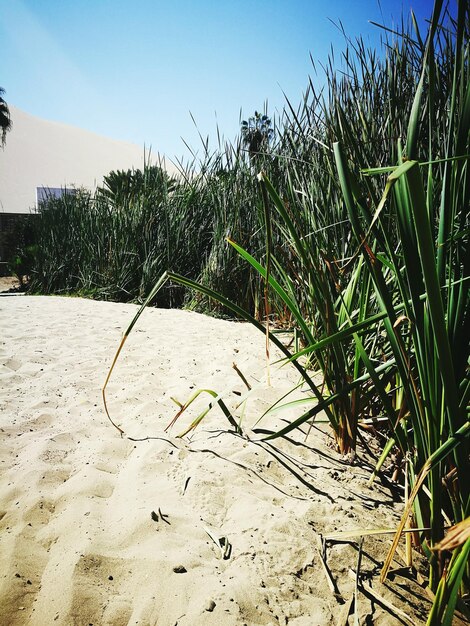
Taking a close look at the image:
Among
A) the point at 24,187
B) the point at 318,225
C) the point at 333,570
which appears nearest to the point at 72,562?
the point at 333,570

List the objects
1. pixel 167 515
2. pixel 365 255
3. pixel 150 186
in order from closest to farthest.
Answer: pixel 365 255 < pixel 167 515 < pixel 150 186

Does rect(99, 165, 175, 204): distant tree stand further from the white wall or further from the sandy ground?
the white wall

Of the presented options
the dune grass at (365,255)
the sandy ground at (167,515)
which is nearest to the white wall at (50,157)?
the dune grass at (365,255)

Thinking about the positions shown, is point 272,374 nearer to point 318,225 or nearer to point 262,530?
point 318,225

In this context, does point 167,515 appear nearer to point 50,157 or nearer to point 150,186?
point 150,186

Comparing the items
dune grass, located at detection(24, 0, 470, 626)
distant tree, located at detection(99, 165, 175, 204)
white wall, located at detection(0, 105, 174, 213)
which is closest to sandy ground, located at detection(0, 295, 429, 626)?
dune grass, located at detection(24, 0, 470, 626)

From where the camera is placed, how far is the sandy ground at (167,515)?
81 cm

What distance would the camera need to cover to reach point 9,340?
265 cm

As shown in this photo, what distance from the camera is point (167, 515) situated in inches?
A: 41.4

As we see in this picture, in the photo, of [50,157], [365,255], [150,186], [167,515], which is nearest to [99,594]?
[167,515]

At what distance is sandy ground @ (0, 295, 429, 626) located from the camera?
812 millimetres

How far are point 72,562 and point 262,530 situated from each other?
464 millimetres

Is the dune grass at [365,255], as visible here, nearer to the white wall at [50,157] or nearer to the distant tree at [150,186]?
the distant tree at [150,186]

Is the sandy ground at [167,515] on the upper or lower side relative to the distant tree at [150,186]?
lower
